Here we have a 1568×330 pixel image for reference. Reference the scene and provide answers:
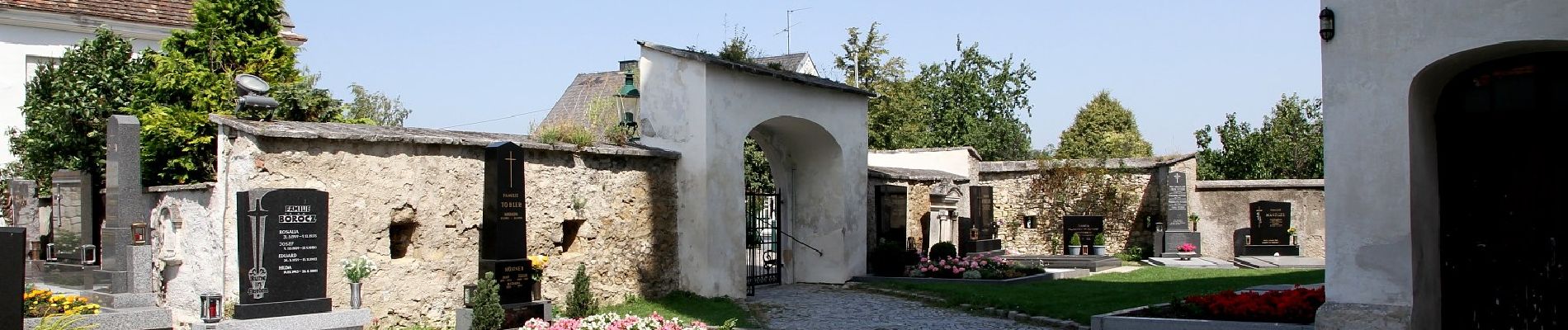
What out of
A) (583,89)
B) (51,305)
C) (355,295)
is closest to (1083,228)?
(355,295)

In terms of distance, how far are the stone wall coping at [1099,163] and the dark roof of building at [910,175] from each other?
7.97 feet

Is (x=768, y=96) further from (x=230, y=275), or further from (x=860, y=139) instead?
(x=230, y=275)

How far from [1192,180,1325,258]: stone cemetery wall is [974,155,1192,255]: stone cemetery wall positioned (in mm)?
429

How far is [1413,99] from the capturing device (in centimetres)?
819

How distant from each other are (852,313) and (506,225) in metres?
4.42

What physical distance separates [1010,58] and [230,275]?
119 feet

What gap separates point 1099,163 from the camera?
88.2 feet

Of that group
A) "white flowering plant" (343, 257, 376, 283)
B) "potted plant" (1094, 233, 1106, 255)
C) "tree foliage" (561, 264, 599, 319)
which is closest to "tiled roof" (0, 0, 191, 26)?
"tree foliage" (561, 264, 599, 319)

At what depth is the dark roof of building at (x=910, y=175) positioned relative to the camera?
2021cm

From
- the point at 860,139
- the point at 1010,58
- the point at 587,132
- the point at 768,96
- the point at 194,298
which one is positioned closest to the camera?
the point at 194,298

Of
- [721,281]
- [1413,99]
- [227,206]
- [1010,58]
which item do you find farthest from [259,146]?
[1010,58]

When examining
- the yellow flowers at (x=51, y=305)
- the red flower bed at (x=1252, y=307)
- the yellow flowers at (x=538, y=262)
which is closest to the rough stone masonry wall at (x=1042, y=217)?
the red flower bed at (x=1252, y=307)

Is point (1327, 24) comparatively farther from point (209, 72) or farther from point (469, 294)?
point (209, 72)

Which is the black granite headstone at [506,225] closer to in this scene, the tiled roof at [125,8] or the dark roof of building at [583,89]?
the tiled roof at [125,8]
